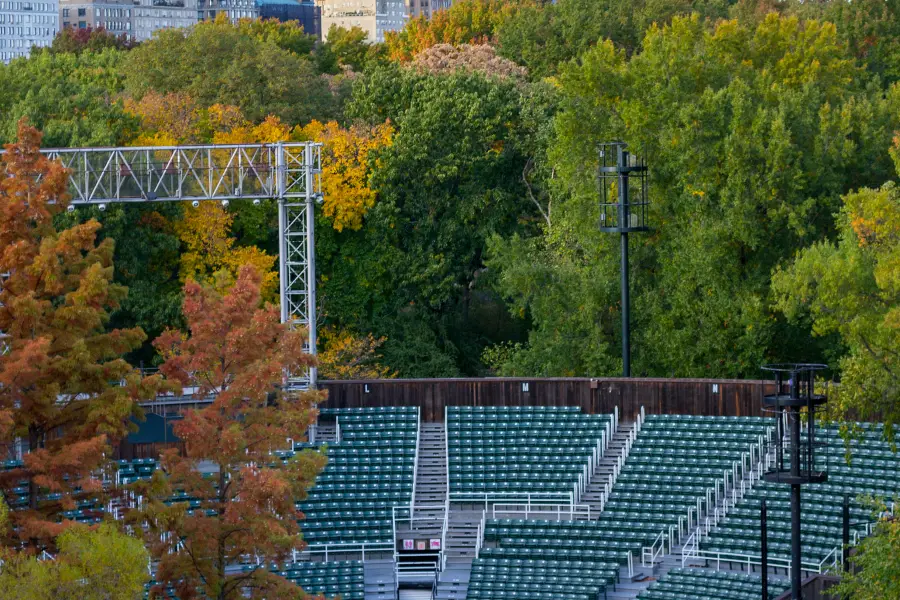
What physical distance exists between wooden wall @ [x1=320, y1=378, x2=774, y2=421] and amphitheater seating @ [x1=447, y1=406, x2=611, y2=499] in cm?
33

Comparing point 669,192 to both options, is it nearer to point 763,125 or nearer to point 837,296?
point 763,125

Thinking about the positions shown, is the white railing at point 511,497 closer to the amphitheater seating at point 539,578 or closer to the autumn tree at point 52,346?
the amphitheater seating at point 539,578

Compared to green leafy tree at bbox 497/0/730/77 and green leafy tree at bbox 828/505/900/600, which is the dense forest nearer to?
green leafy tree at bbox 497/0/730/77

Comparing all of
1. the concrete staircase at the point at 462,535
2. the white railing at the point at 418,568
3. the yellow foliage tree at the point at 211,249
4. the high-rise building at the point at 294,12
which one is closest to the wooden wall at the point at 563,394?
the concrete staircase at the point at 462,535

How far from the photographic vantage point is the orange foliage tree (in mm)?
87750

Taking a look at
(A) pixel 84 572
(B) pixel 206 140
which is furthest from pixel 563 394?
(B) pixel 206 140

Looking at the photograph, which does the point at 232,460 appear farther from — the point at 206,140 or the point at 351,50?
the point at 351,50

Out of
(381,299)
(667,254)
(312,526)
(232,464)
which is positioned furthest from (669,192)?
(232,464)

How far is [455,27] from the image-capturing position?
8994 cm

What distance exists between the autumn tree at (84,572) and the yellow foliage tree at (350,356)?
82.1ft

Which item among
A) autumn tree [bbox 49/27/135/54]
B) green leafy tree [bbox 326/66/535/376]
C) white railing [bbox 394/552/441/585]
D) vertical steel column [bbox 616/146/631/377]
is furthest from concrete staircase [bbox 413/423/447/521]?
autumn tree [bbox 49/27/135/54]

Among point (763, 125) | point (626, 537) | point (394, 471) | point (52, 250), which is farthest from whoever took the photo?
point (763, 125)

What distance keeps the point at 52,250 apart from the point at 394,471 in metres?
12.4

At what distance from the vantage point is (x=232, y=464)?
29.6 meters
